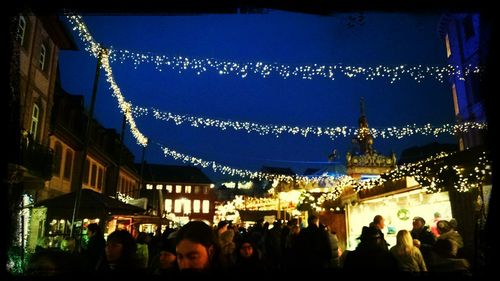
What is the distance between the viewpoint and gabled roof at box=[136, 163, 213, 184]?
74812 millimetres

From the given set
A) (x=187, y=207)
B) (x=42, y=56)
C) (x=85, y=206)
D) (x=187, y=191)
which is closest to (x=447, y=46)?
(x=42, y=56)

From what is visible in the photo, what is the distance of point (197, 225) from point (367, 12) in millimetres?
1544

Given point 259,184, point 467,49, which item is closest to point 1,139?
point 467,49

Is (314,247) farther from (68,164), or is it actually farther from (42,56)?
(68,164)

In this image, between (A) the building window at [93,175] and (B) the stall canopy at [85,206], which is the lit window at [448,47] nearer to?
(B) the stall canopy at [85,206]

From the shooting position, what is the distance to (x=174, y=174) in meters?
76.9

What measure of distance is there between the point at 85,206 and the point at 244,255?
6.98 metres

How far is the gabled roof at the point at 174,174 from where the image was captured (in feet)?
245

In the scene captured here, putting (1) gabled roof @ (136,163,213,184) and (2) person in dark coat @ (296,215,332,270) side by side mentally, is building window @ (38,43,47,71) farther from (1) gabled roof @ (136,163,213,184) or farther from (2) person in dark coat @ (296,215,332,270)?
(1) gabled roof @ (136,163,213,184)

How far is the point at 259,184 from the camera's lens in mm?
91312

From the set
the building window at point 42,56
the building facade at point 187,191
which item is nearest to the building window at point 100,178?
the building window at point 42,56

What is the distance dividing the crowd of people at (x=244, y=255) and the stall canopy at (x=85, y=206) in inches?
108

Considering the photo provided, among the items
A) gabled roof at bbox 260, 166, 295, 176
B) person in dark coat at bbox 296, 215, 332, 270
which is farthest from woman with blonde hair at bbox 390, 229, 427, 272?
gabled roof at bbox 260, 166, 295, 176

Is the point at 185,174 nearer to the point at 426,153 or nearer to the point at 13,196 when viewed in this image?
the point at 426,153
